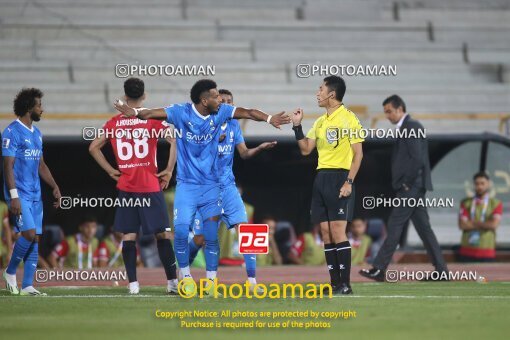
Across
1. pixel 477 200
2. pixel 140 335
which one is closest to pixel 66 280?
pixel 140 335

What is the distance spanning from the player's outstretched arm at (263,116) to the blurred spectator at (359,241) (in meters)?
7.38

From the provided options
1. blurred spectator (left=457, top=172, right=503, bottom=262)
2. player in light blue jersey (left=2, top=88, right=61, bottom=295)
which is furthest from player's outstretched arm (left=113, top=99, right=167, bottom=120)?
blurred spectator (left=457, top=172, right=503, bottom=262)

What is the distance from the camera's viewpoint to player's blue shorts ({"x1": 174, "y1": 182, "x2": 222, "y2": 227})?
33.9 feet

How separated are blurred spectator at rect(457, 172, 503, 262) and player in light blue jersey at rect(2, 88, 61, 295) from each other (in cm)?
838

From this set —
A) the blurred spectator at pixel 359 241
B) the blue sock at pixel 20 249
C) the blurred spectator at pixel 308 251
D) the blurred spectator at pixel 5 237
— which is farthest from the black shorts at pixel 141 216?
the blurred spectator at pixel 308 251

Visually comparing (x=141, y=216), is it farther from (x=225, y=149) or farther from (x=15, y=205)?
(x=15, y=205)

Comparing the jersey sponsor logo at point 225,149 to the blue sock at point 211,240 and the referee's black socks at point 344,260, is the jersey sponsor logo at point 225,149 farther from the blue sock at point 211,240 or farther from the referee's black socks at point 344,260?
the referee's black socks at point 344,260

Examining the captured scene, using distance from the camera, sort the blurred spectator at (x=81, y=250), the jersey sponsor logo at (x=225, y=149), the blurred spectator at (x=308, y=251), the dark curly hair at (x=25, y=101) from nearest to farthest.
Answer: the dark curly hair at (x=25, y=101), the jersey sponsor logo at (x=225, y=149), the blurred spectator at (x=81, y=250), the blurred spectator at (x=308, y=251)

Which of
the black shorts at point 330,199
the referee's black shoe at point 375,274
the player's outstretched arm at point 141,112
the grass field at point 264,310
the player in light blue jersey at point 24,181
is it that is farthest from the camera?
the referee's black shoe at point 375,274

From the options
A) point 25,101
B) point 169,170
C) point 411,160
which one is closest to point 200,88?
point 169,170

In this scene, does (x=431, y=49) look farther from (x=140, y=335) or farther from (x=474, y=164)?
(x=140, y=335)

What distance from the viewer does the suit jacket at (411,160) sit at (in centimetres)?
1245

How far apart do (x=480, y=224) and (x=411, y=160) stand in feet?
16.8

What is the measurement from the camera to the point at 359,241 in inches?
687
